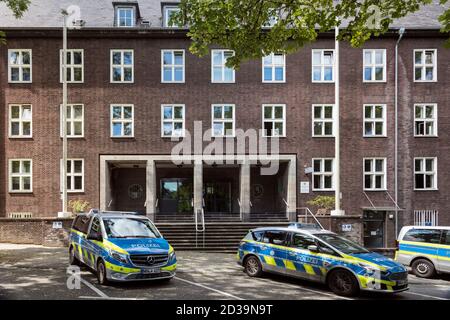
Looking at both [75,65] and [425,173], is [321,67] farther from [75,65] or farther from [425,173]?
[75,65]

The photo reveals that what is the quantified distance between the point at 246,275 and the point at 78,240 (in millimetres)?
5204

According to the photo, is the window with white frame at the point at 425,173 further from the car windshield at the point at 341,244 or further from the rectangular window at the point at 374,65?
the car windshield at the point at 341,244

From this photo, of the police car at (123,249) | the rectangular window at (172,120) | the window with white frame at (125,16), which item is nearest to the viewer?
the police car at (123,249)

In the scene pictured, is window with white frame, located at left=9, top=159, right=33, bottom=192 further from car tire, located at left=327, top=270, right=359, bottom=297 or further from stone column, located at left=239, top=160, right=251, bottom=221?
car tire, located at left=327, top=270, right=359, bottom=297

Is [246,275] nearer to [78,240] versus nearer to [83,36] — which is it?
[78,240]

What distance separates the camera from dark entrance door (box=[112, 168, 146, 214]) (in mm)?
22828

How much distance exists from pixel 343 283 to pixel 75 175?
16.8m

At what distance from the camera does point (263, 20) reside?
9227 millimetres

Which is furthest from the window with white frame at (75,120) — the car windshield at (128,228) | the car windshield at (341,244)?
the car windshield at (341,244)

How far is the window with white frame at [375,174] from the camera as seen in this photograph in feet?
69.9

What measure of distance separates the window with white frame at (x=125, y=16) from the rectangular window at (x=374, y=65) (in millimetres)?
13867

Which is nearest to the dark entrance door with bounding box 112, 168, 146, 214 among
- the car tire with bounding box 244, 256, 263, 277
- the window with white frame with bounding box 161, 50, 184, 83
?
the window with white frame with bounding box 161, 50, 184, 83

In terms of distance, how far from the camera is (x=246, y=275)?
11.2 m
